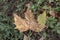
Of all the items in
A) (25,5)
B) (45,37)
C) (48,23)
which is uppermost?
(25,5)

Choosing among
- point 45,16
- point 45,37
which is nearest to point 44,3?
point 45,16

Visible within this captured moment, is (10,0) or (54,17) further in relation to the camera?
(10,0)

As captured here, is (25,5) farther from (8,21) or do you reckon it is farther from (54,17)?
(54,17)

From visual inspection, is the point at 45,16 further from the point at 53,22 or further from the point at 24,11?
the point at 24,11

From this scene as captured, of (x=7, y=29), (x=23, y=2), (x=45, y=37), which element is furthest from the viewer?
(x=23, y=2)

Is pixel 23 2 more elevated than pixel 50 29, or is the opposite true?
pixel 23 2

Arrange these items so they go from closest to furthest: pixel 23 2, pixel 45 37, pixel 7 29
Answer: pixel 45 37 < pixel 7 29 < pixel 23 2
